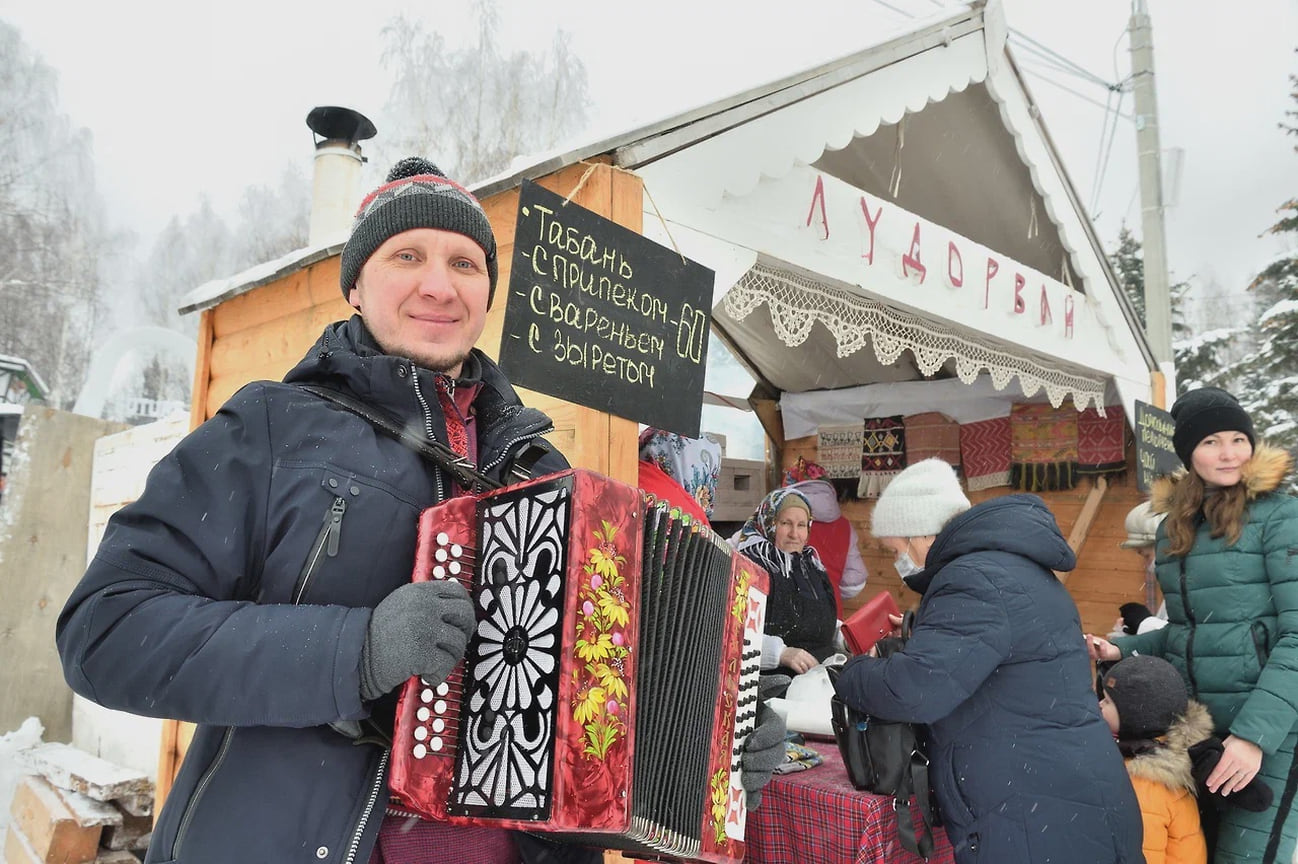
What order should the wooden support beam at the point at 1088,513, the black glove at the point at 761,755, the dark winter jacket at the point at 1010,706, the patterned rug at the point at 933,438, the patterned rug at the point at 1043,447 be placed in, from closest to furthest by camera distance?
the black glove at the point at 761,755
the dark winter jacket at the point at 1010,706
the wooden support beam at the point at 1088,513
the patterned rug at the point at 1043,447
the patterned rug at the point at 933,438

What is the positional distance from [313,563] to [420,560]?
5.6 inches

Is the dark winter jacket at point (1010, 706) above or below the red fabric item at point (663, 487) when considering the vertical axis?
below

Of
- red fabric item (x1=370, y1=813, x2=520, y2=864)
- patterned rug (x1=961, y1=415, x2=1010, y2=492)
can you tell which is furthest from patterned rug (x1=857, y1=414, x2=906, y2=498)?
red fabric item (x1=370, y1=813, x2=520, y2=864)

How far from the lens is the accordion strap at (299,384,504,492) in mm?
1168

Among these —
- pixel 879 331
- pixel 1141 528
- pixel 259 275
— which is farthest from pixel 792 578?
pixel 259 275

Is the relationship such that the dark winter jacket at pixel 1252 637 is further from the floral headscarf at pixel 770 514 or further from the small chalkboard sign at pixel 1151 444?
Answer: the small chalkboard sign at pixel 1151 444

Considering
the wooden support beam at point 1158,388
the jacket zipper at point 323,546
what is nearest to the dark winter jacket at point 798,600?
the jacket zipper at point 323,546

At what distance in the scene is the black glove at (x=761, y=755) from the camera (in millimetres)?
1551

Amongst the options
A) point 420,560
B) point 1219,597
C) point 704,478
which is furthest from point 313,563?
point 1219,597

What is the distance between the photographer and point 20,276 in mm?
20375

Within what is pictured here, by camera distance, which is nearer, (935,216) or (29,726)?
(29,726)

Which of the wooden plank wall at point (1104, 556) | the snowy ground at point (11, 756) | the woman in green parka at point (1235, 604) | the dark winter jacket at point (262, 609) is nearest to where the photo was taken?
the dark winter jacket at point (262, 609)

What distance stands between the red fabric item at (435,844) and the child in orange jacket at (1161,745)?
2222 mm

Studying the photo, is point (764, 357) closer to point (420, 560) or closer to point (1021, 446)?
point (1021, 446)
